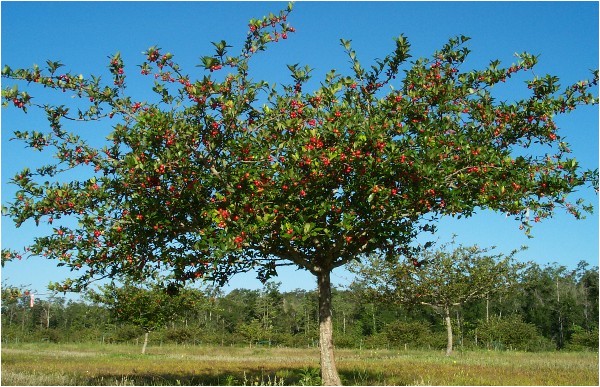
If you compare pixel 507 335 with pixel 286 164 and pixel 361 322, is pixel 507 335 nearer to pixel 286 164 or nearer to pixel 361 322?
pixel 361 322

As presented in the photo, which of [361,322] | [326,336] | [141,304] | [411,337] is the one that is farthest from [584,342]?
[326,336]

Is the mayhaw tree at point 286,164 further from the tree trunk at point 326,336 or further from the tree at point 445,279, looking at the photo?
the tree at point 445,279

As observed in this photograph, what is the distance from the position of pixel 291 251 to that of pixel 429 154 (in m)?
4.42

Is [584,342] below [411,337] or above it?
below

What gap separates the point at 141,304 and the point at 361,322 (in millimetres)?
35968

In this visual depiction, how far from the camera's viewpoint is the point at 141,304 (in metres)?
35.3

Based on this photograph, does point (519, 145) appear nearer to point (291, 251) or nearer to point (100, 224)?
point (291, 251)

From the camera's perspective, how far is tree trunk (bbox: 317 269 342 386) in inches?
525

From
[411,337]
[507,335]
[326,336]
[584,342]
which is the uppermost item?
[326,336]

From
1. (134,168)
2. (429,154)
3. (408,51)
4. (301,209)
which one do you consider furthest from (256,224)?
(408,51)

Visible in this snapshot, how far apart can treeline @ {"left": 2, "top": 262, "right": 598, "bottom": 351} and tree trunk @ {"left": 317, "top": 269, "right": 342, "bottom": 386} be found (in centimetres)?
2392

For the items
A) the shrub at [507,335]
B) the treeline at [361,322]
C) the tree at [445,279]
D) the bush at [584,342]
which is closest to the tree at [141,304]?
the treeline at [361,322]

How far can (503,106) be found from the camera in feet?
40.1

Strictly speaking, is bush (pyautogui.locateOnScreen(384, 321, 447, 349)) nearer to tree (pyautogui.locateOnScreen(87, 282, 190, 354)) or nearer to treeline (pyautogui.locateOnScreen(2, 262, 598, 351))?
treeline (pyautogui.locateOnScreen(2, 262, 598, 351))
